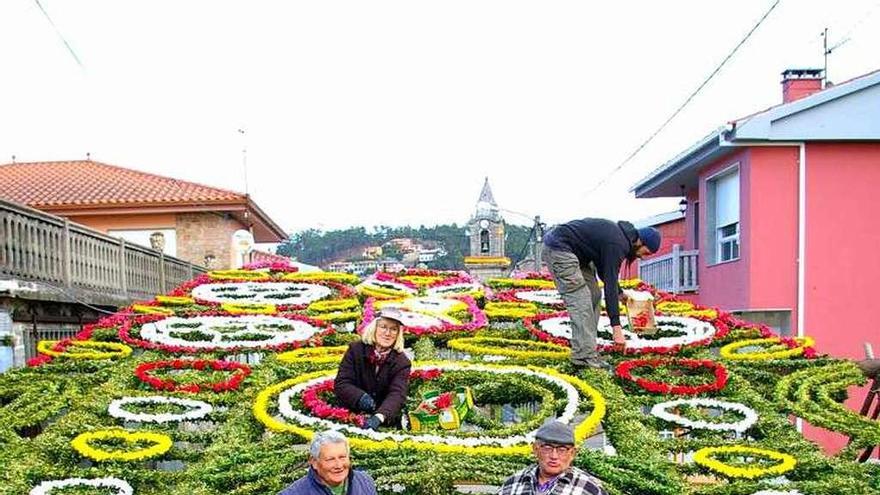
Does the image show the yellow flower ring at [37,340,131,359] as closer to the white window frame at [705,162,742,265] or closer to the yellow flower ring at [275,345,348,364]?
the yellow flower ring at [275,345,348,364]

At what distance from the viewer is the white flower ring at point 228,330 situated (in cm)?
831

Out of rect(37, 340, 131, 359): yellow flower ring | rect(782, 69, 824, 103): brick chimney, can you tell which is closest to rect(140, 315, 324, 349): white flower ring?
rect(37, 340, 131, 359): yellow flower ring

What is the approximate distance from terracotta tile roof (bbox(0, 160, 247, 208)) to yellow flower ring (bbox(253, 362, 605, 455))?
1770cm

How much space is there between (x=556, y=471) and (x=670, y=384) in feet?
9.92

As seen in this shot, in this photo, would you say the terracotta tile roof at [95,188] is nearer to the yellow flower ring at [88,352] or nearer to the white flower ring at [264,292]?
the white flower ring at [264,292]

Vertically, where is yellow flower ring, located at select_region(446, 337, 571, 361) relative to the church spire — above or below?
below

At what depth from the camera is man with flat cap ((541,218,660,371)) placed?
7.13 metres

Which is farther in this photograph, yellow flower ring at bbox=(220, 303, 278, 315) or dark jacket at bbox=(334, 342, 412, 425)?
yellow flower ring at bbox=(220, 303, 278, 315)

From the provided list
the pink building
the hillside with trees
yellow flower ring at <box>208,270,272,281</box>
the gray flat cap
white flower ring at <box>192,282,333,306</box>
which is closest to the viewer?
the gray flat cap

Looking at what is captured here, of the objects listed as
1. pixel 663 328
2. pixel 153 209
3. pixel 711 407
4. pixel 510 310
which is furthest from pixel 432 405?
pixel 153 209

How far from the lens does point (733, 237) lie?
1538 cm

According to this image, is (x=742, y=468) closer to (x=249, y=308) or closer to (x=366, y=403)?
(x=366, y=403)

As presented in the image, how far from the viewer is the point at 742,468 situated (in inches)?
195

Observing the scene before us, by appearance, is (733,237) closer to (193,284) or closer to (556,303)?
(556,303)
